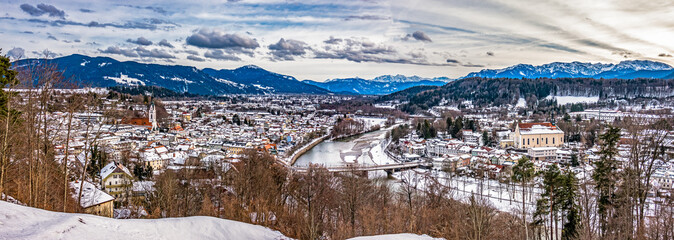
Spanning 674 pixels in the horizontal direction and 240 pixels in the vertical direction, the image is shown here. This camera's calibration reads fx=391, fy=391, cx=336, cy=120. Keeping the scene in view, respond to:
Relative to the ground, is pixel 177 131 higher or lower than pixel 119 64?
lower

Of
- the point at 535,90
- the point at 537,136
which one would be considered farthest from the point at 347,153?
the point at 535,90

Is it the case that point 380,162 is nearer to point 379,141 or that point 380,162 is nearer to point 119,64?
point 379,141

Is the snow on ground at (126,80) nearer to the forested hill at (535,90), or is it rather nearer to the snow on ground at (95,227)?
the forested hill at (535,90)

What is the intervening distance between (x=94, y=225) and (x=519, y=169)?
17876 millimetres

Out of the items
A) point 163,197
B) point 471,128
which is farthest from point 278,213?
point 471,128

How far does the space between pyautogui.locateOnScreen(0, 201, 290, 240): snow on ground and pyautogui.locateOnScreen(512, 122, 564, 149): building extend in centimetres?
3319

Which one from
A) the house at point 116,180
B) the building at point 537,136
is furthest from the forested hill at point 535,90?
the house at point 116,180

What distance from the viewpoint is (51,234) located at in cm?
363

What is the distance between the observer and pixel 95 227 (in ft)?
13.4

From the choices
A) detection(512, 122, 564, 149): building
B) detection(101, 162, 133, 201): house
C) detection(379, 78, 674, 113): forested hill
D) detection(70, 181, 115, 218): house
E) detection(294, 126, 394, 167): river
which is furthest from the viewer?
detection(379, 78, 674, 113): forested hill

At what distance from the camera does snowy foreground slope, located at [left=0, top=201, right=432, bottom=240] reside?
12.0 feet

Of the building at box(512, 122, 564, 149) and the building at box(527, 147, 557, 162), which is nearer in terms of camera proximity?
the building at box(527, 147, 557, 162)

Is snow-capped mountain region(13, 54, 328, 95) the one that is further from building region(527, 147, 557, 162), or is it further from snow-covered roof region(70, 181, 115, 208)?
snow-covered roof region(70, 181, 115, 208)

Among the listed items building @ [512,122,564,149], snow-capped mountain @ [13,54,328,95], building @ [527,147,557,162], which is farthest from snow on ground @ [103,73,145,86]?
building @ [527,147,557,162]
